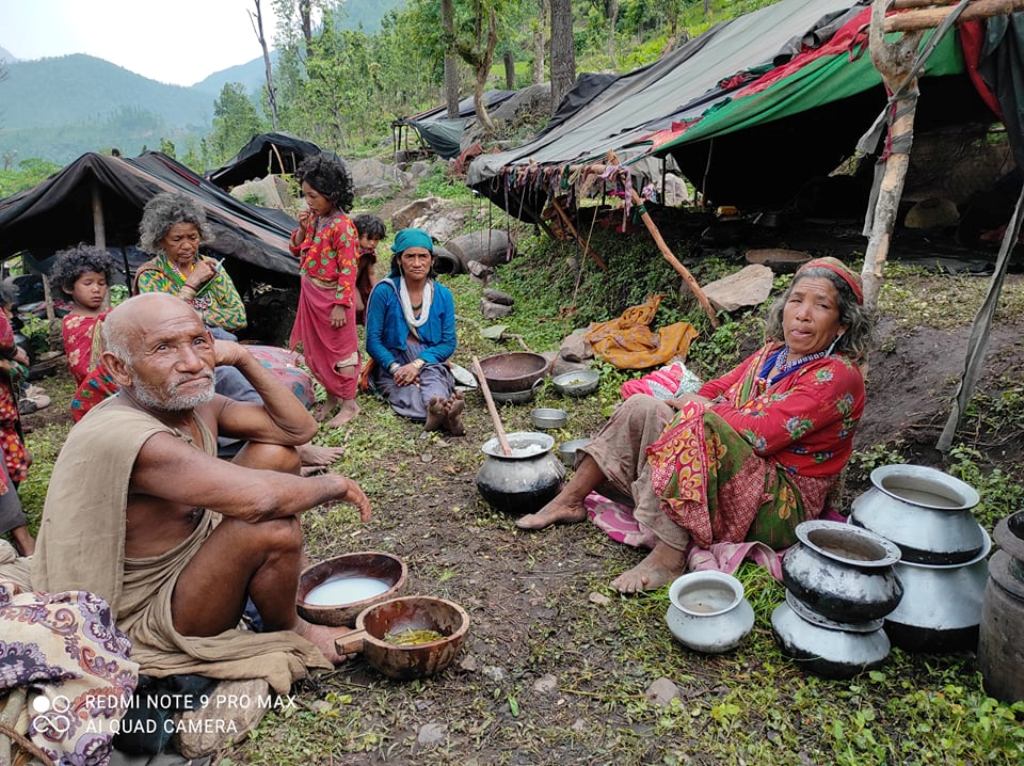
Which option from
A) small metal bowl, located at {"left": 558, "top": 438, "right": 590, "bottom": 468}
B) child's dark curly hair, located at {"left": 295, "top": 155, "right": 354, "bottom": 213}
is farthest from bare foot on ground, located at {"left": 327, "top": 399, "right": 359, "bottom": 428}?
small metal bowl, located at {"left": 558, "top": 438, "right": 590, "bottom": 468}

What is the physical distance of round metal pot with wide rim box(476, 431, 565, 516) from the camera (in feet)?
10.8

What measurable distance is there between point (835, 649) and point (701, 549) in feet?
2.30

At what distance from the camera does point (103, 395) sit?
3441mm

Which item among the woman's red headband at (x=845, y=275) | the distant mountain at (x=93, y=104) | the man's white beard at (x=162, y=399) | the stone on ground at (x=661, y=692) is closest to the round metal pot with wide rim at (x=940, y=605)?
the stone on ground at (x=661, y=692)

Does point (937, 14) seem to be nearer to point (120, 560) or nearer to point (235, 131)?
point (120, 560)

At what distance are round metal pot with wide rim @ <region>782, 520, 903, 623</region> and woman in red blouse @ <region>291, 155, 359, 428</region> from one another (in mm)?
3347

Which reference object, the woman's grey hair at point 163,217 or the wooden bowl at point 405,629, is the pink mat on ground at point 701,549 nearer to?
the wooden bowl at point 405,629

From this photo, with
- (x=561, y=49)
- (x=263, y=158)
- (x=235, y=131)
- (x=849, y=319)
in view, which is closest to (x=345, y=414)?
(x=849, y=319)

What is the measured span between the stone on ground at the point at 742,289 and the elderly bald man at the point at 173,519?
3752 mm

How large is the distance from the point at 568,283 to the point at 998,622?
631 cm

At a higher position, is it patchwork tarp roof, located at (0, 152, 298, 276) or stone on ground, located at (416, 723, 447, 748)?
patchwork tarp roof, located at (0, 152, 298, 276)

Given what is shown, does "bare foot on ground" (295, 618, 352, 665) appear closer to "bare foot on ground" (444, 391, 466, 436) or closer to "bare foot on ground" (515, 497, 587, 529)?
"bare foot on ground" (515, 497, 587, 529)

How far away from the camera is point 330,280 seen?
15.6 feet

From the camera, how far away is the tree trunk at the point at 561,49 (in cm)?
1046
